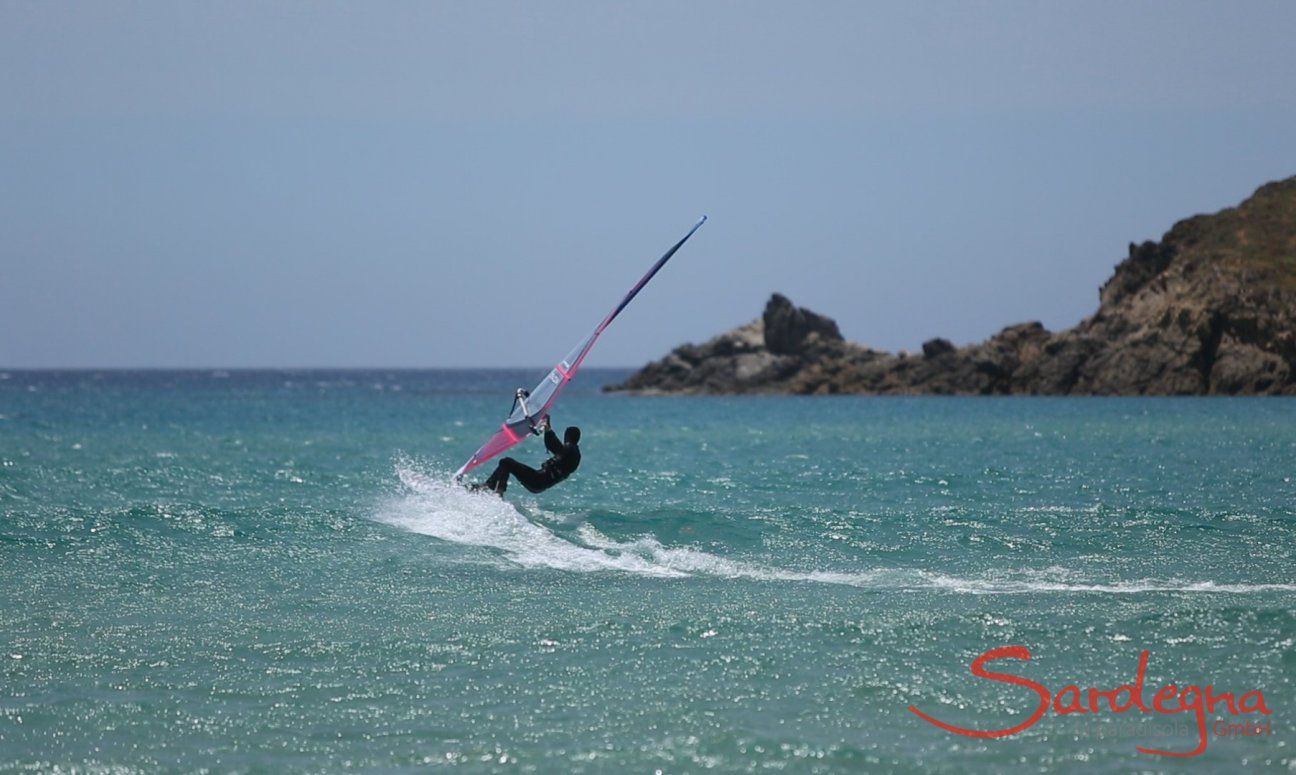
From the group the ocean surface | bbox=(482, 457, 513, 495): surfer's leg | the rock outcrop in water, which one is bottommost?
the ocean surface

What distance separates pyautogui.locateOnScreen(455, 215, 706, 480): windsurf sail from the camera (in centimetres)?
1736

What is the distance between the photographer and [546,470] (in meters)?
17.4

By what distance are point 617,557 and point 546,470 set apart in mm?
3065

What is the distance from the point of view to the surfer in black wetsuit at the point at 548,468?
17.0m

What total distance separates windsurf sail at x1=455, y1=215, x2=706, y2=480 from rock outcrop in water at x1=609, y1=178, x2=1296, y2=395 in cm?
5403

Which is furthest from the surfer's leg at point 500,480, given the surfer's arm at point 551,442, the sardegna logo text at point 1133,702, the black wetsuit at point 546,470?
the sardegna logo text at point 1133,702

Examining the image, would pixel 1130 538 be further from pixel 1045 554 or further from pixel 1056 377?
pixel 1056 377

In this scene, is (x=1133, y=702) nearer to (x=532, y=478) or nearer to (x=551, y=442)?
(x=551, y=442)

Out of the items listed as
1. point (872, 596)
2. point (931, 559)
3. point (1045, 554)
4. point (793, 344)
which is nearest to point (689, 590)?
point (872, 596)

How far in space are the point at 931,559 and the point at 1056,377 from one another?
61.1 metres

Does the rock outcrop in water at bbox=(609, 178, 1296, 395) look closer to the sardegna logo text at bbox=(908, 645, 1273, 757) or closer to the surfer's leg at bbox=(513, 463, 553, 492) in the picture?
the surfer's leg at bbox=(513, 463, 553, 492)

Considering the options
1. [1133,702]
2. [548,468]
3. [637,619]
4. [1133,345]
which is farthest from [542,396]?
[1133,345]

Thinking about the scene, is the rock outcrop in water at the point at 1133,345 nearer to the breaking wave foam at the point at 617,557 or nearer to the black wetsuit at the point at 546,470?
the black wetsuit at the point at 546,470

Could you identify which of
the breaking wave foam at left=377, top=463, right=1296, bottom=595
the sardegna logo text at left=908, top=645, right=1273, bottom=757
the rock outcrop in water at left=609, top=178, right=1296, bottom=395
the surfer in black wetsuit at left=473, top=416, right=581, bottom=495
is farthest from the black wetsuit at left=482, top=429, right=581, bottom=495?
the rock outcrop in water at left=609, top=178, right=1296, bottom=395
